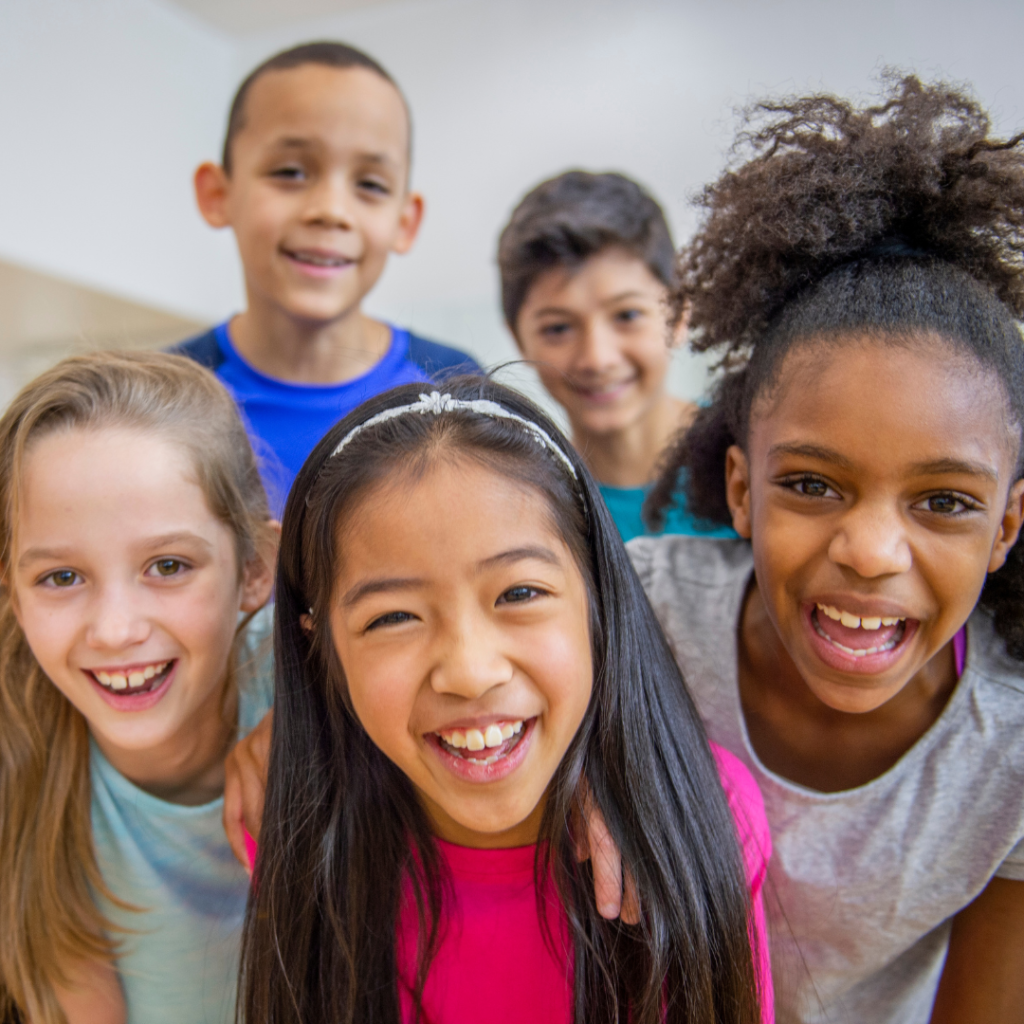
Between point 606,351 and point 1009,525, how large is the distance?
871 mm

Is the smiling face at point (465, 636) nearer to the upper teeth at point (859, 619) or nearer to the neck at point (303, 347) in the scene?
the upper teeth at point (859, 619)

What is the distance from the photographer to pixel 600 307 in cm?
180

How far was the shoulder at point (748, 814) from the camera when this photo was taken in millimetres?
1057

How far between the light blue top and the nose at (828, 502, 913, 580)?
2.43 ft

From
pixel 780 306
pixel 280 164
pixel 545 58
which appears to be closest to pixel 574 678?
pixel 780 306

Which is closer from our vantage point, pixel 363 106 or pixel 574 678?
pixel 574 678

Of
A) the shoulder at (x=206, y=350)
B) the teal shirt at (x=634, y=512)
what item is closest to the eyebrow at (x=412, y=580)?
the teal shirt at (x=634, y=512)

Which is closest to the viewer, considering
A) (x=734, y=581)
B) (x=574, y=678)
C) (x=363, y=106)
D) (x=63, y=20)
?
(x=574, y=678)

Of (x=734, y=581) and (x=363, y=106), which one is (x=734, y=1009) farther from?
(x=363, y=106)

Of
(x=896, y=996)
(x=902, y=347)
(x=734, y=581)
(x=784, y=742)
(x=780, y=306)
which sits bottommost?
(x=896, y=996)

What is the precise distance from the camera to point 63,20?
3.00 m

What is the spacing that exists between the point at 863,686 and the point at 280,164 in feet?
4.33

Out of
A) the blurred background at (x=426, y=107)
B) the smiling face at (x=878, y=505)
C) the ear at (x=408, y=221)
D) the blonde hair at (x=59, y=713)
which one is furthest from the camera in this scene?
the blurred background at (x=426, y=107)

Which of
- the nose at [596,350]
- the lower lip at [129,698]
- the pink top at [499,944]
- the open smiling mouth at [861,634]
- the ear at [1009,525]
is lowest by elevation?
the pink top at [499,944]
